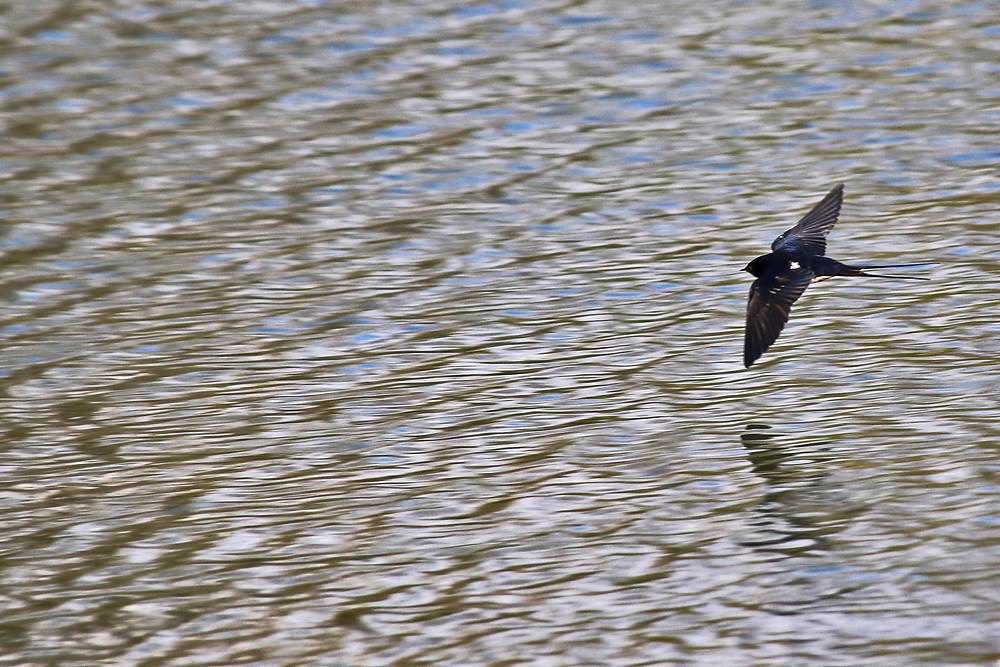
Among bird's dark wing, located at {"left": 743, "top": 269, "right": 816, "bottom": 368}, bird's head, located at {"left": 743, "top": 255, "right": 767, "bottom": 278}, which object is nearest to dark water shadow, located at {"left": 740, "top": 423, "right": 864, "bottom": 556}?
bird's dark wing, located at {"left": 743, "top": 269, "right": 816, "bottom": 368}

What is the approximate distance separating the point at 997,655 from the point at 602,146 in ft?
23.6

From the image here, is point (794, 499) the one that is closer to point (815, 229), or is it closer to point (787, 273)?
point (787, 273)

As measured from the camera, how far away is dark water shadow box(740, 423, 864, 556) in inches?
247

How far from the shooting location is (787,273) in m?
8.05

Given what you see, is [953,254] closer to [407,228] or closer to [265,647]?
[407,228]

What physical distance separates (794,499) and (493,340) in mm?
2674

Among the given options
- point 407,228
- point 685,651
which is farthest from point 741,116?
point 685,651

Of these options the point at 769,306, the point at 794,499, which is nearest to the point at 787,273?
the point at 769,306

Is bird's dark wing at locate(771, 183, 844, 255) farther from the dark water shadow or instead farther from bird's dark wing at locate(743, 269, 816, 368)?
the dark water shadow

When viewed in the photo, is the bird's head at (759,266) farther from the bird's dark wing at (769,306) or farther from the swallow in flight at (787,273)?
the bird's dark wing at (769,306)

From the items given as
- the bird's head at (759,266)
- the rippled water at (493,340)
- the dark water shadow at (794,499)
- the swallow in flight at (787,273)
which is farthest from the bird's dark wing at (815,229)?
the dark water shadow at (794,499)

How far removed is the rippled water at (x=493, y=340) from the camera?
605 cm

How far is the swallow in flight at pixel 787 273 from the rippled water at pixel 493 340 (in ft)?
1.36

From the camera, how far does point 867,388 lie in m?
7.74
